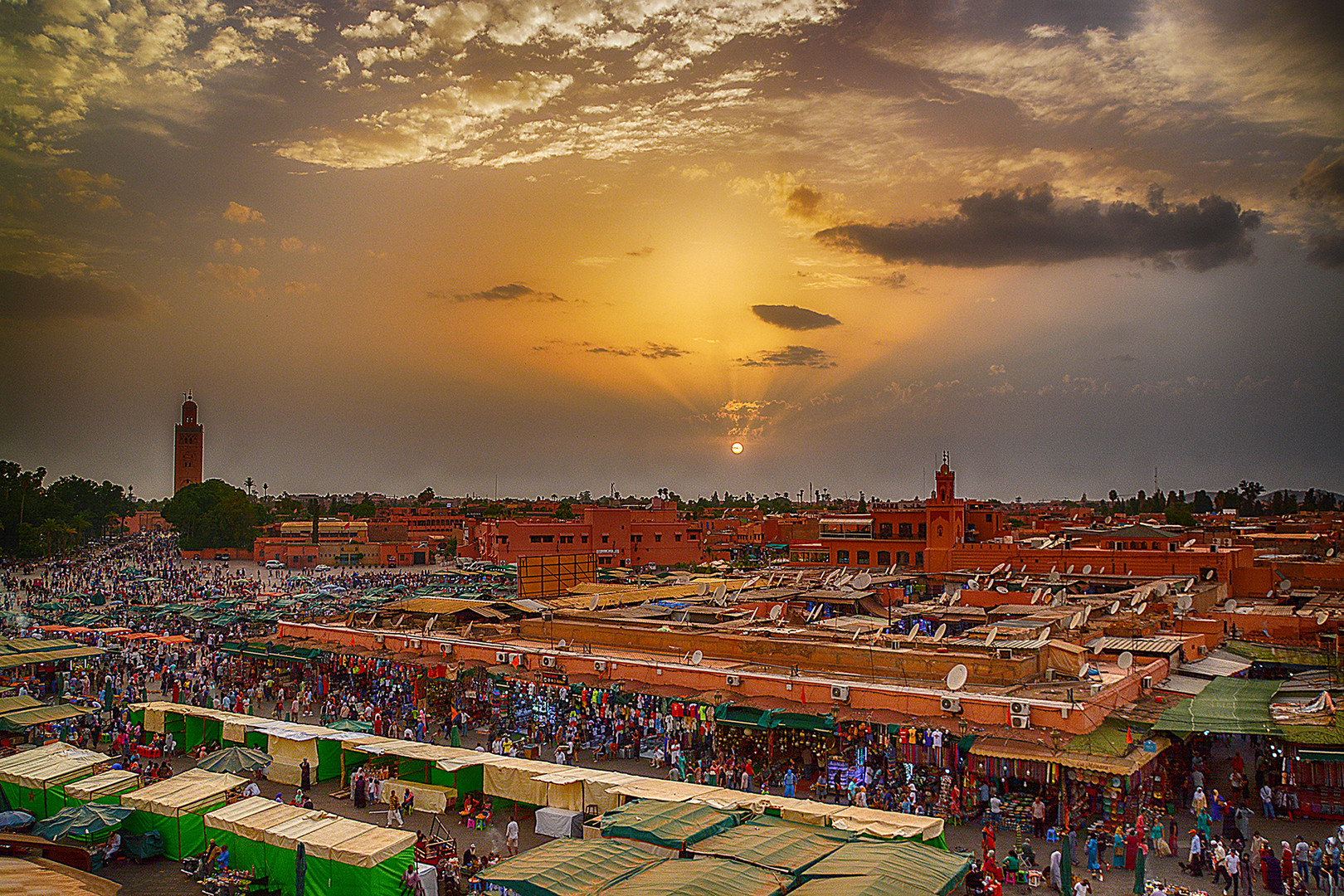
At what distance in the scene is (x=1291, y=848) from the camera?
15430mm

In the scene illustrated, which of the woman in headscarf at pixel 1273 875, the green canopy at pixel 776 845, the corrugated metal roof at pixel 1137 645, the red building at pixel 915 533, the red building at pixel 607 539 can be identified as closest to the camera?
the green canopy at pixel 776 845

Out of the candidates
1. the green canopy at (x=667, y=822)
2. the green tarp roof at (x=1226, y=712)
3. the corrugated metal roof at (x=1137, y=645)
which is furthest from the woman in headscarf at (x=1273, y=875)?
the green canopy at (x=667, y=822)

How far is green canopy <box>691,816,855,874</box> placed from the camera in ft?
41.1

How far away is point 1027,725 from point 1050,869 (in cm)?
313

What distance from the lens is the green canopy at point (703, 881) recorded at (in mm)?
11453

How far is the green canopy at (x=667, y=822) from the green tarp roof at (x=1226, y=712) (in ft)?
29.5

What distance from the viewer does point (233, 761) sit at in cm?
1881

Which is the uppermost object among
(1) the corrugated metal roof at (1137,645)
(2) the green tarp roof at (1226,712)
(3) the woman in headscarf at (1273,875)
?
(1) the corrugated metal roof at (1137,645)

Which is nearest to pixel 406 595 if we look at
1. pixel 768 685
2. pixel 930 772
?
pixel 768 685

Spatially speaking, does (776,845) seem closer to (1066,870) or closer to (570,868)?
(570,868)

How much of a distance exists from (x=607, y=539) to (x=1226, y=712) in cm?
5954

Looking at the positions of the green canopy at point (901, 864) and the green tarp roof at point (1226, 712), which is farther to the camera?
the green tarp roof at point (1226, 712)

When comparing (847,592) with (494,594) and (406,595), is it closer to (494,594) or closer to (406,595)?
(494,594)

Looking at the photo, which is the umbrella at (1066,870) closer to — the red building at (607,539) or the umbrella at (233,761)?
the umbrella at (233,761)
